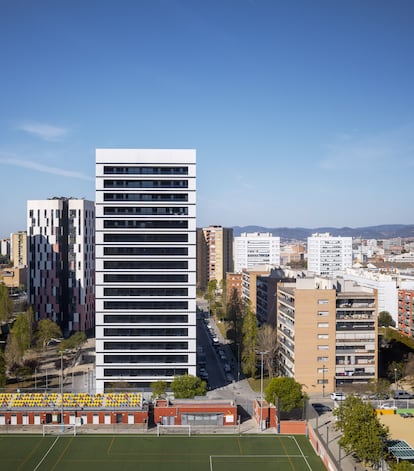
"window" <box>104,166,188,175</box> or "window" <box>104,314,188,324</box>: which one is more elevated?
"window" <box>104,166,188,175</box>

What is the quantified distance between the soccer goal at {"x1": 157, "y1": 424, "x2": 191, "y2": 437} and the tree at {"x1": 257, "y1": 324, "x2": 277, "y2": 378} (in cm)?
1262

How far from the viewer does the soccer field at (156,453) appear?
2717 centimetres

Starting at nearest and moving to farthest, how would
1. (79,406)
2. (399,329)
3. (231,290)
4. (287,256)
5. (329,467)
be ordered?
(329,467) < (79,406) < (399,329) < (231,290) < (287,256)

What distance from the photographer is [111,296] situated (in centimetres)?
3984

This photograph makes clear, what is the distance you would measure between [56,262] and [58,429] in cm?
3380

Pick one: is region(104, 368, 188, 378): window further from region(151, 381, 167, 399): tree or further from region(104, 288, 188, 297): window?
region(104, 288, 188, 297): window

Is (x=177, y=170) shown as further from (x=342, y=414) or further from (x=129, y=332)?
(x=342, y=414)

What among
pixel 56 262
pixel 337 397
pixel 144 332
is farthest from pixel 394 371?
pixel 56 262

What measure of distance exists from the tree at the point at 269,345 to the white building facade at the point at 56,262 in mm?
26708

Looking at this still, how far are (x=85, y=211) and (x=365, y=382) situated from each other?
3894 centimetres

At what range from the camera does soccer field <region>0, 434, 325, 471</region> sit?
27.2 m

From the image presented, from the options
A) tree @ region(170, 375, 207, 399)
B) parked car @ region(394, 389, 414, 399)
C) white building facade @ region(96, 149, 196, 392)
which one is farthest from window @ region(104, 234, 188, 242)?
parked car @ region(394, 389, 414, 399)

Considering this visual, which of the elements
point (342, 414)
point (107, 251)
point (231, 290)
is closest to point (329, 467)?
point (342, 414)

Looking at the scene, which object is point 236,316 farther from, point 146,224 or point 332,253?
point 332,253
